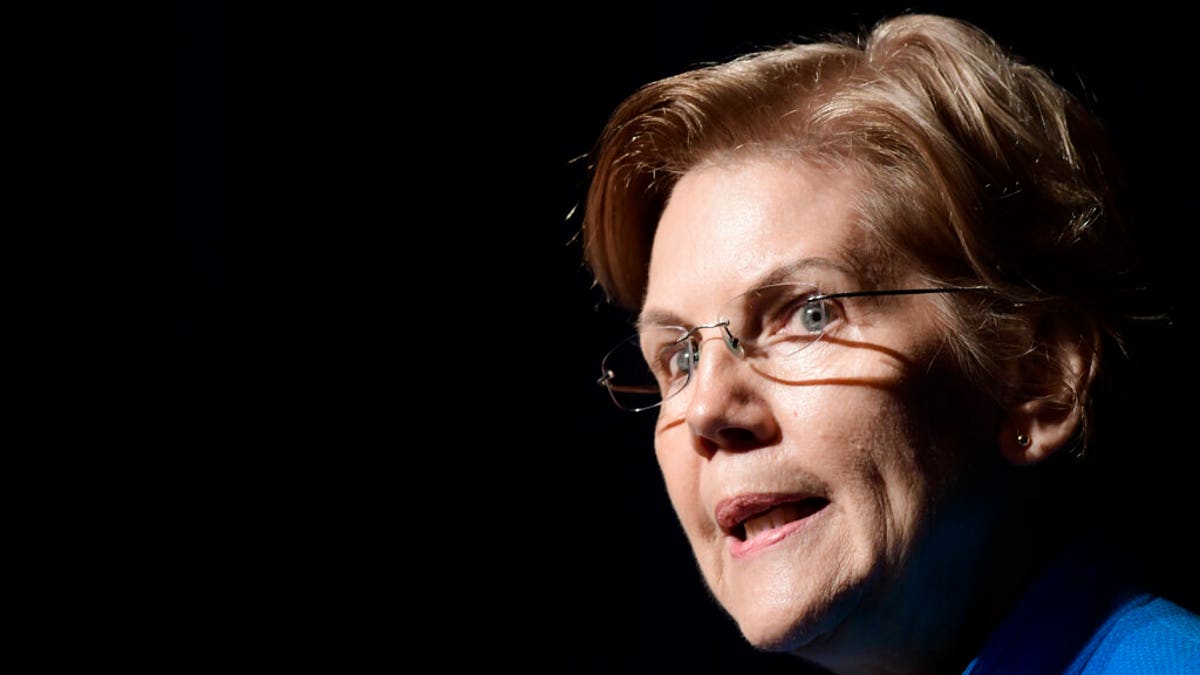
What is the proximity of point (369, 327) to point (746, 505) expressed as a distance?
2.92ft

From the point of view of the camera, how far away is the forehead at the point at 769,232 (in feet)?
3.83

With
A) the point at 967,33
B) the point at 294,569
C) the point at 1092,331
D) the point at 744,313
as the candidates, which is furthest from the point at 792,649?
the point at 294,569

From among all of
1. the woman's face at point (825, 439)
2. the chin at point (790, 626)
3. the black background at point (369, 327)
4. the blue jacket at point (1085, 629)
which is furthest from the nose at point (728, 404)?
the black background at point (369, 327)

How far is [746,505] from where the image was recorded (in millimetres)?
1169

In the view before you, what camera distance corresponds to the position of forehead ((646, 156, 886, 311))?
1.17m

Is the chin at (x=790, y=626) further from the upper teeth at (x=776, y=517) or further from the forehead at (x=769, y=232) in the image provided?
the forehead at (x=769, y=232)

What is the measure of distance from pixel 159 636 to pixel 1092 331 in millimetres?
1270

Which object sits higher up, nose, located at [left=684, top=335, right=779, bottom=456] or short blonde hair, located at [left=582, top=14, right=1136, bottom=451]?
short blonde hair, located at [left=582, top=14, right=1136, bottom=451]

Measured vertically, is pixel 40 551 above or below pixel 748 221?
below

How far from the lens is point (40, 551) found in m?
1.68

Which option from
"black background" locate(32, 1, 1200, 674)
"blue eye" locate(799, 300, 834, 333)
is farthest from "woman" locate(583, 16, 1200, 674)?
"black background" locate(32, 1, 1200, 674)

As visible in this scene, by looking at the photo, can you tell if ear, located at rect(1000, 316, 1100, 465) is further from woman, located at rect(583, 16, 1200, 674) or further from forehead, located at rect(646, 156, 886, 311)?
forehead, located at rect(646, 156, 886, 311)

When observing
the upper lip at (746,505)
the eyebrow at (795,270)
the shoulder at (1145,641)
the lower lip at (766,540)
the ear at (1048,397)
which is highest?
the eyebrow at (795,270)

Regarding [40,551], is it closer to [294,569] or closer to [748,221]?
[294,569]
